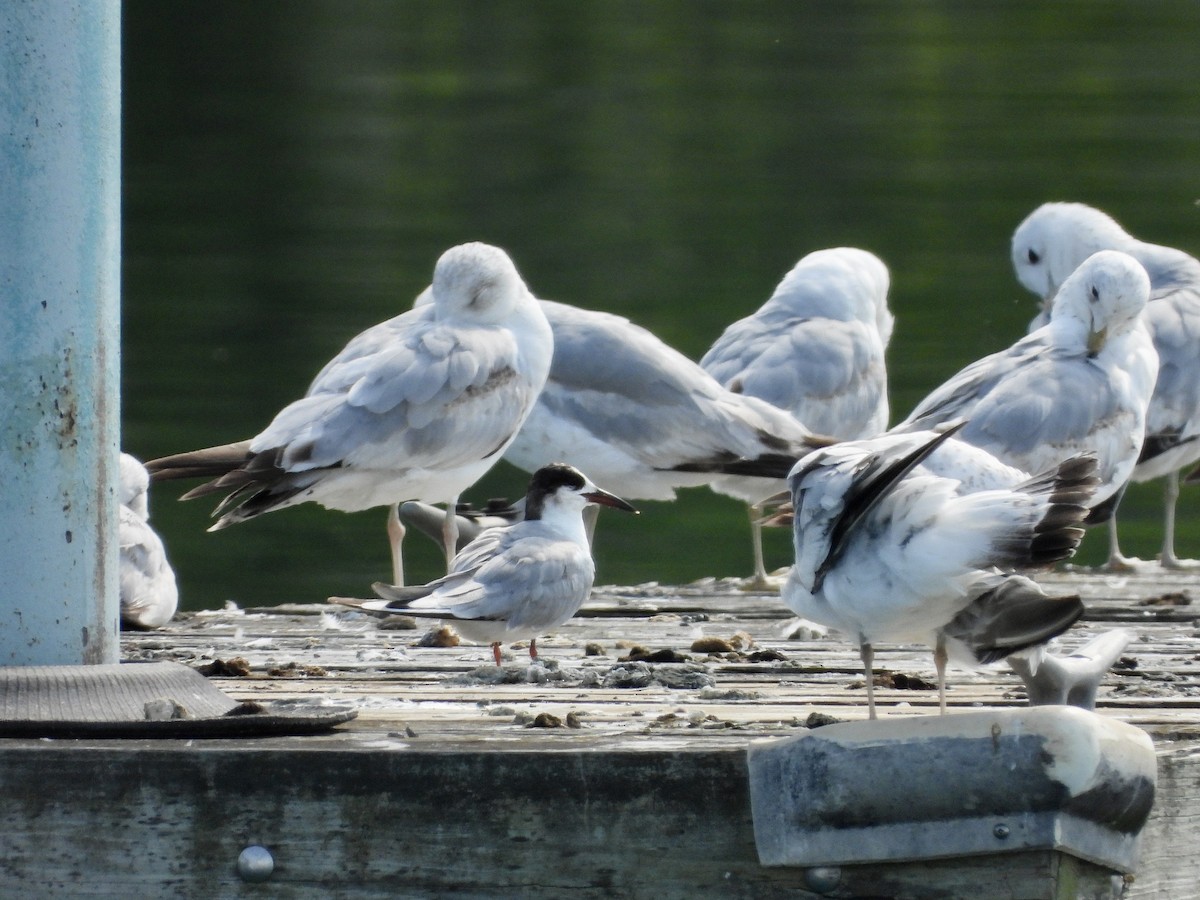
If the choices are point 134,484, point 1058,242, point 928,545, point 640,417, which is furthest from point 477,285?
point 928,545

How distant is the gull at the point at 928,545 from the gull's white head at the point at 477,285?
3108mm

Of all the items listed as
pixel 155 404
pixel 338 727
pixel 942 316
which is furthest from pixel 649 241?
pixel 338 727

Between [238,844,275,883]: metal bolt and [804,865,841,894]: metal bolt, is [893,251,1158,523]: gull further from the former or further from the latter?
[238,844,275,883]: metal bolt

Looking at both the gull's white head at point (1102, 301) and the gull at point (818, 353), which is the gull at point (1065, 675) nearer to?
the gull's white head at point (1102, 301)

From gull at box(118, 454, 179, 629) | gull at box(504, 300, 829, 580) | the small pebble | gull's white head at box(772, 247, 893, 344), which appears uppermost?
gull's white head at box(772, 247, 893, 344)

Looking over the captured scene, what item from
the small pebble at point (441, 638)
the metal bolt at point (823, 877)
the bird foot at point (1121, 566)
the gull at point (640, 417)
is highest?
the gull at point (640, 417)

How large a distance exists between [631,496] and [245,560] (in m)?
4.35

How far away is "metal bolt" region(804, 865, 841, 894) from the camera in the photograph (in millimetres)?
3137

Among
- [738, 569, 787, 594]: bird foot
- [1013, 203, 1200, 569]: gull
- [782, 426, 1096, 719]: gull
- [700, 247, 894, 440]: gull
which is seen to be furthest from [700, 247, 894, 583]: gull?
[782, 426, 1096, 719]: gull

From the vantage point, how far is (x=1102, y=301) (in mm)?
5719

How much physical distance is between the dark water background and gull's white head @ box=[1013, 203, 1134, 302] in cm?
205

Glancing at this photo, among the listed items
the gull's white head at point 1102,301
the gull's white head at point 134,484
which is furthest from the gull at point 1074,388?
the gull's white head at point 134,484

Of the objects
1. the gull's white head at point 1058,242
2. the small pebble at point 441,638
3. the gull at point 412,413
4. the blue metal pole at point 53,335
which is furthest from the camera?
the gull's white head at point 1058,242

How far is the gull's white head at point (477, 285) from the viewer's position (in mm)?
6574
